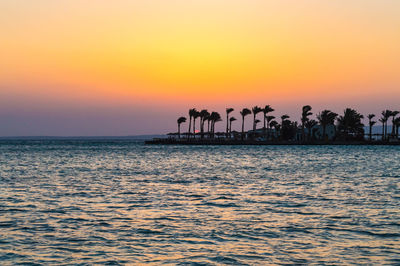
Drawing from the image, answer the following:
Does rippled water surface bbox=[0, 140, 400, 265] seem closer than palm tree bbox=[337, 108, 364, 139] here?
Yes

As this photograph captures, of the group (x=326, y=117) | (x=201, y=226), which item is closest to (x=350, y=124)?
(x=326, y=117)

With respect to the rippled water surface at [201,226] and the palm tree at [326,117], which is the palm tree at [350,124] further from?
the rippled water surface at [201,226]

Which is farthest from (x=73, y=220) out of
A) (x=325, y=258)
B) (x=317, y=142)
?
(x=317, y=142)

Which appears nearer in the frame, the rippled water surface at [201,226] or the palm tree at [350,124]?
the rippled water surface at [201,226]

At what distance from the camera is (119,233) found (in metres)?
16.3

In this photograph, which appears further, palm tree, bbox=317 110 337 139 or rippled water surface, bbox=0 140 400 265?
palm tree, bbox=317 110 337 139

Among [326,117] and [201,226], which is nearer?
[201,226]

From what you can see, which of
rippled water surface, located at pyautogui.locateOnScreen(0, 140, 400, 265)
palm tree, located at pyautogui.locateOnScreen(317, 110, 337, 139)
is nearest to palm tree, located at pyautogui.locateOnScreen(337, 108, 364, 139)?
palm tree, located at pyautogui.locateOnScreen(317, 110, 337, 139)

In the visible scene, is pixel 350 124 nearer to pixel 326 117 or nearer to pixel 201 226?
pixel 326 117

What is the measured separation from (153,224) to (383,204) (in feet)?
38.2

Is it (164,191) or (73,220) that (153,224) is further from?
(164,191)

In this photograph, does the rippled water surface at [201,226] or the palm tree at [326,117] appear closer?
the rippled water surface at [201,226]

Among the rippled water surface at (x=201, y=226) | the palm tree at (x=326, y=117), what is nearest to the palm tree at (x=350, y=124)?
the palm tree at (x=326, y=117)

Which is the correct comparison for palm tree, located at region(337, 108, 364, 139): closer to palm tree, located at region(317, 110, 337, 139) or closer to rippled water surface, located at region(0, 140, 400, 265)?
palm tree, located at region(317, 110, 337, 139)
